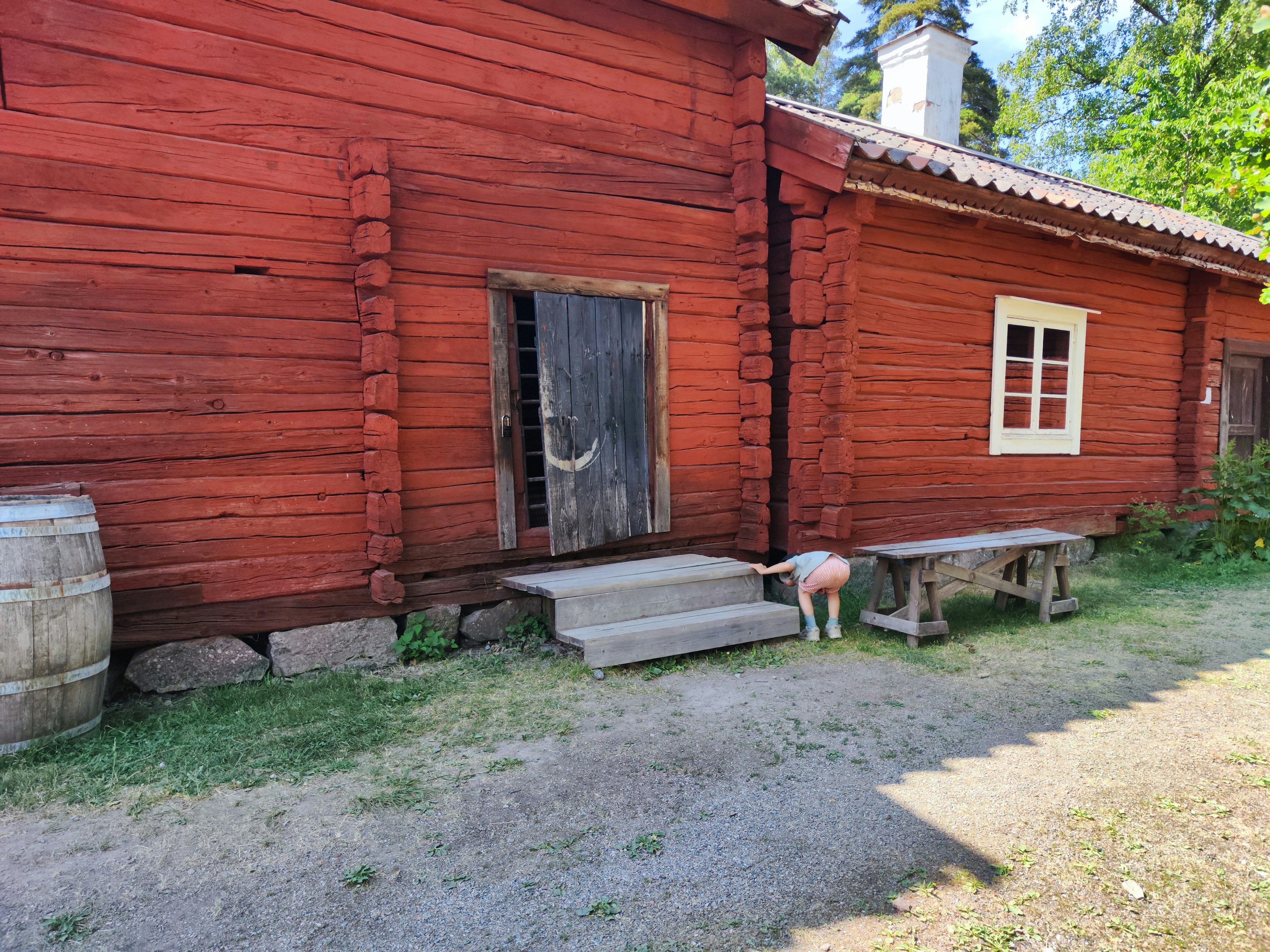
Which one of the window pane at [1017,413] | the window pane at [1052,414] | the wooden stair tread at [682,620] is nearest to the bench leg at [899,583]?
the wooden stair tread at [682,620]

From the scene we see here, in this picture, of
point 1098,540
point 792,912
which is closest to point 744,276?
point 792,912

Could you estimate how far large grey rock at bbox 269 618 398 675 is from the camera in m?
4.45

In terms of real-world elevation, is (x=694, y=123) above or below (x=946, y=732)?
above

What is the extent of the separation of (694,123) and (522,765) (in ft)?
15.6

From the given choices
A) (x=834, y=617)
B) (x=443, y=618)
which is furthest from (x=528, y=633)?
(x=834, y=617)

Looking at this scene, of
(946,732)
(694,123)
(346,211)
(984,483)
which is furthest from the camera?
(984,483)

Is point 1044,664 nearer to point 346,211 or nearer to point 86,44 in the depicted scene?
point 346,211

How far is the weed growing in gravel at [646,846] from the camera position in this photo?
264 cm

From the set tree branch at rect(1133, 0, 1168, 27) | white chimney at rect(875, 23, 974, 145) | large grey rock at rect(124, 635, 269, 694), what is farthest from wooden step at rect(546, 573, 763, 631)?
tree branch at rect(1133, 0, 1168, 27)

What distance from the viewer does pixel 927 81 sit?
10688 millimetres

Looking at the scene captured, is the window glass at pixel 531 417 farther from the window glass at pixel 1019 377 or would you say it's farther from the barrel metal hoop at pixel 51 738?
the window glass at pixel 1019 377

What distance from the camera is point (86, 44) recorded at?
12.7 feet

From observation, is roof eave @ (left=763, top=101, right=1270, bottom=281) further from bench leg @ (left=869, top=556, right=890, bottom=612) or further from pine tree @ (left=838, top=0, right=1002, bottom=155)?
pine tree @ (left=838, top=0, right=1002, bottom=155)

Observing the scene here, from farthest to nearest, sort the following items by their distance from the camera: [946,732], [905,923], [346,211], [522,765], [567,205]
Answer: [567,205] → [346,211] → [946,732] → [522,765] → [905,923]
